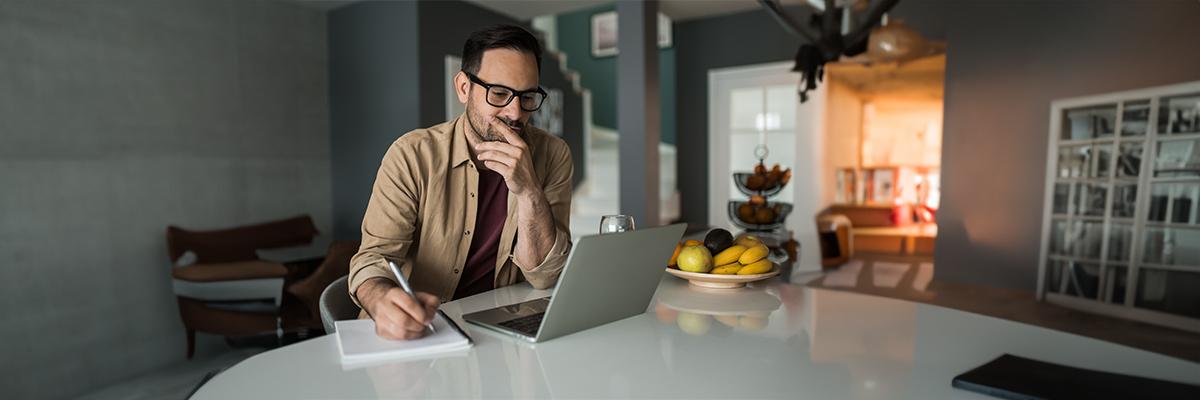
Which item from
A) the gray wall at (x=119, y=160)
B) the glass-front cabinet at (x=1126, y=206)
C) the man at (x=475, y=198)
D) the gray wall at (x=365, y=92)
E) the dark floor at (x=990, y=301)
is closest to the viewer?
the man at (x=475, y=198)

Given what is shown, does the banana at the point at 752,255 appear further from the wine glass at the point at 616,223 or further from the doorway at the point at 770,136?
the doorway at the point at 770,136

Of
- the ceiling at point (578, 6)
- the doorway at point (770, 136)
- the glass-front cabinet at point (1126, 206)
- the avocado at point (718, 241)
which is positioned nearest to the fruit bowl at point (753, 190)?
the avocado at point (718, 241)

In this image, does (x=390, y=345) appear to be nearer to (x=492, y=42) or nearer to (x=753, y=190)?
(x=492, y=42)

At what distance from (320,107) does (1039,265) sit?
5.35 meters

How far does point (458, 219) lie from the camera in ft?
5.18

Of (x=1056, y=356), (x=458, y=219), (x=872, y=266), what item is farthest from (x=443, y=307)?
(x=872, y=266)

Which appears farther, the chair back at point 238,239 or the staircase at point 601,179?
the staircase at point 601,179

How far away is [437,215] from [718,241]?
27.7 inches

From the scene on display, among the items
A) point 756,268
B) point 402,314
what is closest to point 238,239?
point 402,314

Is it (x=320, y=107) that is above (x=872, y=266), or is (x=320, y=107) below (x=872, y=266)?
above

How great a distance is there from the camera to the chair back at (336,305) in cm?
120

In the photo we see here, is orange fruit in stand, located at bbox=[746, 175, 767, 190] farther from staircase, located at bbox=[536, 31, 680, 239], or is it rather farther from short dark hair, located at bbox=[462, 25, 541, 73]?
staircase, located at bbox=[536, 31, 680, 239]

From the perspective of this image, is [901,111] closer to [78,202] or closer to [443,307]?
[443,307]

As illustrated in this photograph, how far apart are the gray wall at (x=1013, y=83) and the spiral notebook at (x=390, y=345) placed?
3659 millimetres
